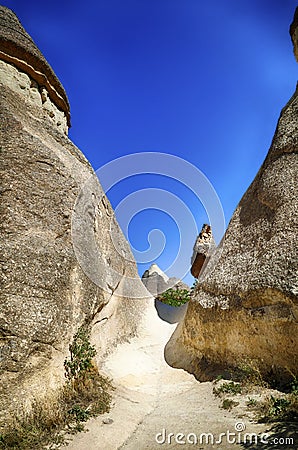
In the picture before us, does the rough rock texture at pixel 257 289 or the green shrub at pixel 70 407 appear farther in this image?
the rough rock texture at pixel 257 289

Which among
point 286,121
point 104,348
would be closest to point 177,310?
point 104,348

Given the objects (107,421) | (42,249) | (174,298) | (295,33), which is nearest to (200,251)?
(174,298)

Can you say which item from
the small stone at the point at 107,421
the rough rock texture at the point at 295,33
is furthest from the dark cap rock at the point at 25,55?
the small stone at the point at 107,421

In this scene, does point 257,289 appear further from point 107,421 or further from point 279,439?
point 107,421

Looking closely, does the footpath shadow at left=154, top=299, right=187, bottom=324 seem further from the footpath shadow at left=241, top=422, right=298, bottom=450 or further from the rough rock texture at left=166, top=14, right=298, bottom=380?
the footpath shadow at left=241, top=422, right=298, bottom=450

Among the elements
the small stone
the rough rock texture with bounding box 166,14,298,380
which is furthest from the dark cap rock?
the small stone

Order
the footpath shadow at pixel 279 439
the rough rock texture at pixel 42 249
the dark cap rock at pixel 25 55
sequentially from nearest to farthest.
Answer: the footpath shadow at pixel 279 439, the rough rock texture at pixel 42 249, the dark cap rock at pixel 25 55

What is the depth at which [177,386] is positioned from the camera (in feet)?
25.8

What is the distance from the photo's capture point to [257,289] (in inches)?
281

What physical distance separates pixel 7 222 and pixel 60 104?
741cm

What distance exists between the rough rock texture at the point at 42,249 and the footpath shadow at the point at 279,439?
3.45 meters

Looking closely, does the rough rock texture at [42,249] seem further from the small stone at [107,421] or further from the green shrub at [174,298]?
the green shrub at [174,298]

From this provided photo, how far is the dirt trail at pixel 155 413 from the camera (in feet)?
15.7

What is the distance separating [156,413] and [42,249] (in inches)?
155
